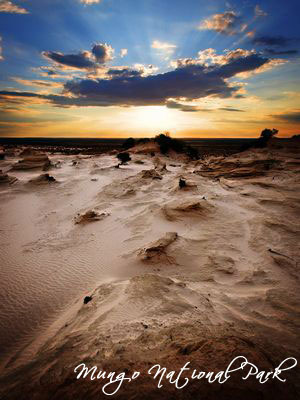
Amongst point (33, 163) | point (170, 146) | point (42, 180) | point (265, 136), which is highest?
point (265, 136)

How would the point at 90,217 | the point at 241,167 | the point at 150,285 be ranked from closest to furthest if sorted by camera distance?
the point at 150,285 → the point at 90,217 → the point at 241,167

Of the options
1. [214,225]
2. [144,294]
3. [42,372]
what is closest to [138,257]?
[144,294]

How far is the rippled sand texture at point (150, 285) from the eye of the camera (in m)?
2.69

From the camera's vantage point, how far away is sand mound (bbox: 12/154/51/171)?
20766mm

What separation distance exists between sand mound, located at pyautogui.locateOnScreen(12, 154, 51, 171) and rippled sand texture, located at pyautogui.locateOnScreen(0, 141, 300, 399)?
812 cm

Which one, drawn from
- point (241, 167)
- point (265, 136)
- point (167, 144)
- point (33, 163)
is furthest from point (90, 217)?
point (167, 144)

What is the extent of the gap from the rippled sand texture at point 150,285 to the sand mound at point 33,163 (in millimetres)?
8115

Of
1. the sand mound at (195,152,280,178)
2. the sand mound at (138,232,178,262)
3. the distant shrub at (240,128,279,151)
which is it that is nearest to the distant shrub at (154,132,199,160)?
the distant shrub at (240,128,279,151)

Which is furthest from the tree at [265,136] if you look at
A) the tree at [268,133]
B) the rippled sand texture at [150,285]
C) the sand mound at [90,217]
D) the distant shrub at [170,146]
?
the sand mound at [90,217]

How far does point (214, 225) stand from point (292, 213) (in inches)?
134

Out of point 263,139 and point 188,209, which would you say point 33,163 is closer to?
point 188,209

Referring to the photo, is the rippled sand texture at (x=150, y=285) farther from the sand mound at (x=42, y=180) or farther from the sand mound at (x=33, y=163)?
the sand mound at (x=33, y=163)

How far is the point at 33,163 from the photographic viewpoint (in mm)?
21547

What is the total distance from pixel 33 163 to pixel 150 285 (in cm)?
2102
